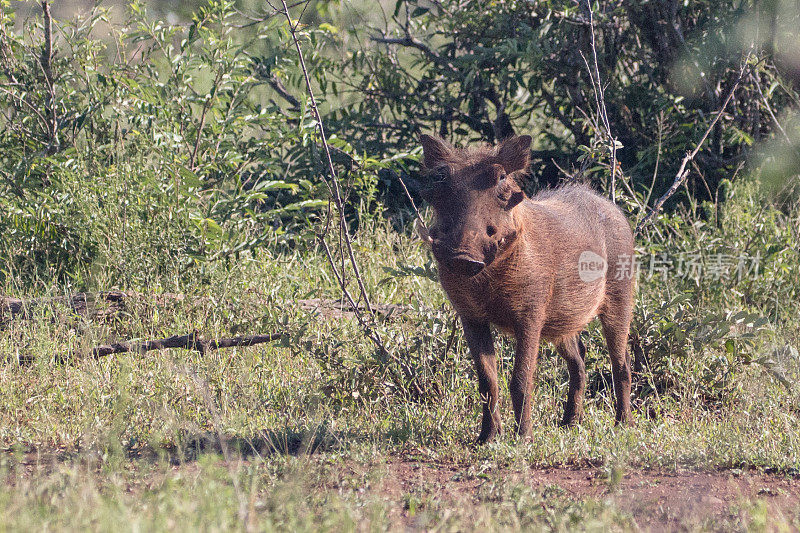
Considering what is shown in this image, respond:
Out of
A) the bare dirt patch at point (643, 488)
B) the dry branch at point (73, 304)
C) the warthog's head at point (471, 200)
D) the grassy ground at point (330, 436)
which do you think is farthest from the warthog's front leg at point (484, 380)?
A: the dry branch at point (73, 304)

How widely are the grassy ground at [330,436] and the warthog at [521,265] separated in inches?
10.7

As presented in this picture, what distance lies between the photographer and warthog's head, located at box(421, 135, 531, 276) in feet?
9.86

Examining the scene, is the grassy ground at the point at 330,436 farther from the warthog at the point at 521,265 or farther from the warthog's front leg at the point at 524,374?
the warthog at the point at 521,265

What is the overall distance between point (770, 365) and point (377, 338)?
2016mm

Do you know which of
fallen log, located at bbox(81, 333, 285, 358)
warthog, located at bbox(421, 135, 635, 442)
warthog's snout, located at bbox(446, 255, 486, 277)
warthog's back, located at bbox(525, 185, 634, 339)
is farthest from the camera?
fallen log, located at bbox(81, 333, 285, 358)

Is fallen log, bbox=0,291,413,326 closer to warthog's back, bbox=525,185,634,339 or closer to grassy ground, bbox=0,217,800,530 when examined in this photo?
grassy ground, bbox=0,217,800,530

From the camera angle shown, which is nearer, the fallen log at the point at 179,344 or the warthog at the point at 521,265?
the warthog at the point at 521,265

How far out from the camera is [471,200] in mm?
3096

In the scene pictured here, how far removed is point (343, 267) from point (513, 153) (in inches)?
44.7

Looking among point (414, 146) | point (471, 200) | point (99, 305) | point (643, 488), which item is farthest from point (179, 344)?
point (414, 146)

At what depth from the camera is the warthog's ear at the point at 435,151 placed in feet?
10.9

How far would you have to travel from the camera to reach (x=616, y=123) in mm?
6949

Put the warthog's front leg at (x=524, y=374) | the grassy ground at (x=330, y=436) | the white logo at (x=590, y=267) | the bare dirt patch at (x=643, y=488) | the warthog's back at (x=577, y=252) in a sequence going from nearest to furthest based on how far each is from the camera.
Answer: the grassy ground at (x=330, y=436) → the bare dirt patch at (x=643, y=488) → the warthog's front leg at (x=524, y=374) → the warthog's back at (x=577, y=252) → the white logo at (x=590, y=267)

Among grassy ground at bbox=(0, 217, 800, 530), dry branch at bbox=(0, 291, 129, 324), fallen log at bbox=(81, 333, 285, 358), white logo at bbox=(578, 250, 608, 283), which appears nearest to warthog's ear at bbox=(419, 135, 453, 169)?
white logo at bbox=(578, 250, 608, 283)
